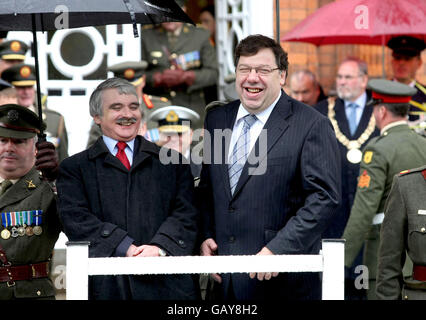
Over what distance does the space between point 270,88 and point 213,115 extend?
397mm

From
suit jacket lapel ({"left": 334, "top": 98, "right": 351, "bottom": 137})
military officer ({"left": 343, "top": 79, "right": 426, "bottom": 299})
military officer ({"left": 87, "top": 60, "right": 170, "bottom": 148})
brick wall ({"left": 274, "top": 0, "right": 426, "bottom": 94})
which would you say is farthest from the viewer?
brick wall ({"left": 274, "top": 0, "right": 426, "bottom": 94})

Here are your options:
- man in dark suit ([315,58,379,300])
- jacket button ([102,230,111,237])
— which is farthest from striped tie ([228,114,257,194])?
man in dark suit ([315,58,379,300])

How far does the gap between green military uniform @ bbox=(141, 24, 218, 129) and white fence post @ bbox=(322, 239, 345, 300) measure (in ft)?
18.2

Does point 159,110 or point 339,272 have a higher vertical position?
point 159,110

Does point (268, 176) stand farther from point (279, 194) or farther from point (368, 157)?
point (368, 157)

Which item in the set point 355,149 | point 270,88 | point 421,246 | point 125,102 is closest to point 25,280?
point 125,102

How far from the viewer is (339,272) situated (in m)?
4.59

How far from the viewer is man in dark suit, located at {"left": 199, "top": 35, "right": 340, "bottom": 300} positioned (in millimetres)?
5246

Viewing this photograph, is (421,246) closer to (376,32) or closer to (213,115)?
(213,115)

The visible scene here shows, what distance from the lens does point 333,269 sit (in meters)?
4.59

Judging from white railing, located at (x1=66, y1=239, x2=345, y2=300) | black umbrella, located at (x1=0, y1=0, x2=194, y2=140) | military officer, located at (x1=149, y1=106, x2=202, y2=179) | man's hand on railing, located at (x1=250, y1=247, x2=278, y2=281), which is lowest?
man's hand on railing, located at (x1=250, y1=247, x2=278, y2=281)

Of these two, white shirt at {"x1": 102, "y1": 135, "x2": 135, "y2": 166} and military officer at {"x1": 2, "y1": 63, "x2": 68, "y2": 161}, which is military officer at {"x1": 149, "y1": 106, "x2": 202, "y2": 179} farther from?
white shirt at {"x1": 102, "y1": 135, "x2": 135, "y2": 166}

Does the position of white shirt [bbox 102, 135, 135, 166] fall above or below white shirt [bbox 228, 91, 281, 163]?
below

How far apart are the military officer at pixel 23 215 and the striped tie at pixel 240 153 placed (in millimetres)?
1158
